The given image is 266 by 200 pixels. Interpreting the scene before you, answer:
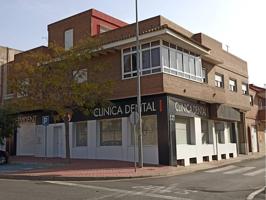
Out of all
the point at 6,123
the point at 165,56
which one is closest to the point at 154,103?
the point at 165,56

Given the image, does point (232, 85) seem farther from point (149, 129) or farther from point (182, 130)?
point (149, 129)

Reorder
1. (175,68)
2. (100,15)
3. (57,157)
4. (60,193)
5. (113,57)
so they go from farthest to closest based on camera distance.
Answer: (100,15)
(57,157)
(113,57)
(175,68)
(60,193)

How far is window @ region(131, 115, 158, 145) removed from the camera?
21.9m

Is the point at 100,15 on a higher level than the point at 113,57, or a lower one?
higher

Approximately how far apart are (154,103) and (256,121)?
71.3 feet

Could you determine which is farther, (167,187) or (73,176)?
(73,176)

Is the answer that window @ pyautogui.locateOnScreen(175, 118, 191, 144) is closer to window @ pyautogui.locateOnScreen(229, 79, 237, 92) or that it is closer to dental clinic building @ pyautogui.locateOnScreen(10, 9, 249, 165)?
dental clinic building @ pyautogui.locateOnScreen(10, 9, 249, 165)

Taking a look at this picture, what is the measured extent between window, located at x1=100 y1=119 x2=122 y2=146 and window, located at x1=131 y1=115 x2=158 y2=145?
1866mm

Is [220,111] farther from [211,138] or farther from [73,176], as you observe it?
[73,176]

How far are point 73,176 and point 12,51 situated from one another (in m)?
27.9

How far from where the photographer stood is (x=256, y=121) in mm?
39656

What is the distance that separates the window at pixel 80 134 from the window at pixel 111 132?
1528mm

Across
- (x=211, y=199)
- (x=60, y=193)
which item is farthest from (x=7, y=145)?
(x=211, y=199)

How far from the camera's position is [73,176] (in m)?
15.3
